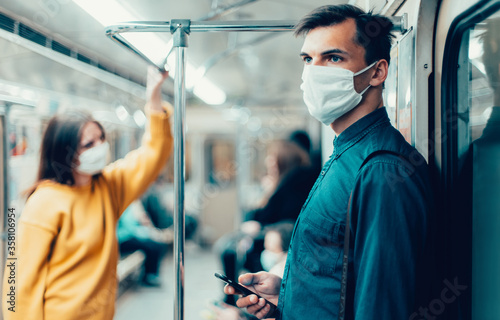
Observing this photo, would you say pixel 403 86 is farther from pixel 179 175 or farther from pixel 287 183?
pixel 287 183

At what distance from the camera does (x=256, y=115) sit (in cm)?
719

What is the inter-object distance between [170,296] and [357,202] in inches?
169

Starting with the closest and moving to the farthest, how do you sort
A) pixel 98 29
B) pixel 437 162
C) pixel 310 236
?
pixel 310 236 → pixel 437 162 → pixel 98 29

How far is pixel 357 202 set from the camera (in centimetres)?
87

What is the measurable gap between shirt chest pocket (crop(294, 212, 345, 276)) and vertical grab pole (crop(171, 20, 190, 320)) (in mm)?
390

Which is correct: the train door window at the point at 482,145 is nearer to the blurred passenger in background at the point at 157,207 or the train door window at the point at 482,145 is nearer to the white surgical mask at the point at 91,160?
the white surgical mask at the point at 91,160

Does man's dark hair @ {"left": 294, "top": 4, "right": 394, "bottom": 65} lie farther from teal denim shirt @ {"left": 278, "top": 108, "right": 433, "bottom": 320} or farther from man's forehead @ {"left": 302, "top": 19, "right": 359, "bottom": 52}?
teal denim shirt @ {"left": 278, "top": 108, "right": 433, "bottom": 320}

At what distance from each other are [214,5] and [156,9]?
41 cm

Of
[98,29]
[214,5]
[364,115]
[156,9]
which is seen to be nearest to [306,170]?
[214,5]

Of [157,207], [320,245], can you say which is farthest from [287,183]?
[157,207]

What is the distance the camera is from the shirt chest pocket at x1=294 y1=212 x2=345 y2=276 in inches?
36.3

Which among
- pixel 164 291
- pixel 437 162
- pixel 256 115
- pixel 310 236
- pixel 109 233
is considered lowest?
pixel 164 291

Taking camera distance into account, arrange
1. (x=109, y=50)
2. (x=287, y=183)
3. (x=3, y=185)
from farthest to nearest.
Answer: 1. (x=109, y=50)
2. (x=287, y=183)
3. (x=3, y=185)

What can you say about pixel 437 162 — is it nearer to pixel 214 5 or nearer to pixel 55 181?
pixel 55 181
